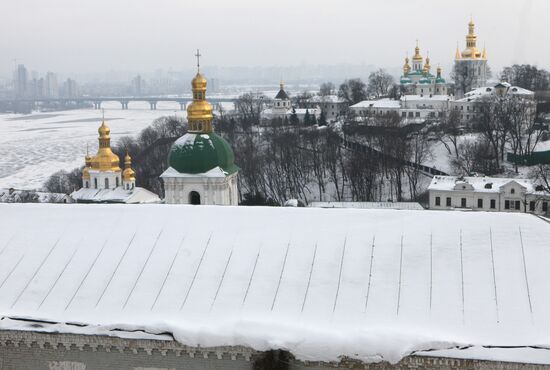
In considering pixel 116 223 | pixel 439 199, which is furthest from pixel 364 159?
→ pixel 116 223

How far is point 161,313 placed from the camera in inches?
315

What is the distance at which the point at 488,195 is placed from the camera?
1342 inches

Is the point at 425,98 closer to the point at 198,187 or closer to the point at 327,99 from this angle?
the point at 327,99

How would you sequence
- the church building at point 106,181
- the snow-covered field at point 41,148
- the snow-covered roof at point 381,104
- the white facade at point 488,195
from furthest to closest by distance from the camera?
the snow-covered roof at point 381,104
the snow-covered field at point 41,148
the white facade at point 488,195
the church building at point 106,181

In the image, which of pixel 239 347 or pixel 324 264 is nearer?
pixel 239 347

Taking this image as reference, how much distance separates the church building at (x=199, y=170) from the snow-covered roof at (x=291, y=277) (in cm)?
1228

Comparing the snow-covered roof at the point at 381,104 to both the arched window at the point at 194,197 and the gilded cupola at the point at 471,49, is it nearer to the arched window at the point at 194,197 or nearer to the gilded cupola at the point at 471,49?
the gilded cupola at the point at 471,49

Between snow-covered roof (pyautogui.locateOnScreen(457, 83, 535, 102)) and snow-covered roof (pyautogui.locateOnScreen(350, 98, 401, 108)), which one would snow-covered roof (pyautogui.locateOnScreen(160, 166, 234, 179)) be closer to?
snow-covered roof (pyautogui.locateOnScreen(457, 83, 535, 102))

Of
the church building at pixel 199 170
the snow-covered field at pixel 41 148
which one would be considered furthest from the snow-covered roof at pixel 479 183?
the snow-covered field at pixel 41 148

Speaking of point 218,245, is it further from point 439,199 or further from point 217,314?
point 439,199

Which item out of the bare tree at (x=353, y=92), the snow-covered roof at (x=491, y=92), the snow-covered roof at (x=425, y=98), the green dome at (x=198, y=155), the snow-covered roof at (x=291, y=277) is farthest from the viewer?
the bare tree at (x=353, y=92)

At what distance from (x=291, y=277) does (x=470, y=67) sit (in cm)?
6851

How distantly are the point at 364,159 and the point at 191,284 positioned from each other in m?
33.9

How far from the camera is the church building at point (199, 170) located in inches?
869
